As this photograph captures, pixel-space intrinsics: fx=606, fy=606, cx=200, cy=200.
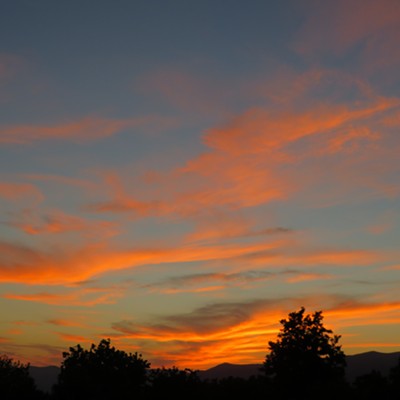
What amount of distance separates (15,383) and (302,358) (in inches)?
1837

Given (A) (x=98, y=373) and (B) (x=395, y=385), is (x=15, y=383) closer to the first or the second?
(A) (x=98, y=373)

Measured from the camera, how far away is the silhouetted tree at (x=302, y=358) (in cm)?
7625

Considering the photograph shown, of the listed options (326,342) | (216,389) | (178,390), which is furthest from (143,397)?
(326,342)

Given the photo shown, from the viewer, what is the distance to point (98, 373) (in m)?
106

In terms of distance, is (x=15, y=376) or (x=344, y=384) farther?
(x=15, y=376)

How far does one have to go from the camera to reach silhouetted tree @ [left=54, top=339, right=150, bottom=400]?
98625mm

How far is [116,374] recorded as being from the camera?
348 ft

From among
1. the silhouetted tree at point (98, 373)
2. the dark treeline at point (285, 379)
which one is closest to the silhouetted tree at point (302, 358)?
the dark treeline at point (285, 379)

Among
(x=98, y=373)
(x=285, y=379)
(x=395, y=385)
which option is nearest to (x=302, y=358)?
(x=285, y=379)

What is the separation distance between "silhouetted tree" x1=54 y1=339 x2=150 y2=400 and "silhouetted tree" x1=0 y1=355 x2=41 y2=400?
5870 millimetres

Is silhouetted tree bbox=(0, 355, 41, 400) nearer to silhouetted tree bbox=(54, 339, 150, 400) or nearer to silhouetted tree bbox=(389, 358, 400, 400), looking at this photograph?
silhouetted tree bbox=(54, 339, 150, 400)

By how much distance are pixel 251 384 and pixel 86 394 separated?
2918 centimetres

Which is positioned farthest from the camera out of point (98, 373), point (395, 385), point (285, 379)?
point (98, 373)

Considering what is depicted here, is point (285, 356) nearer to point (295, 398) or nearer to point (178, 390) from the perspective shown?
point (295, 398)
